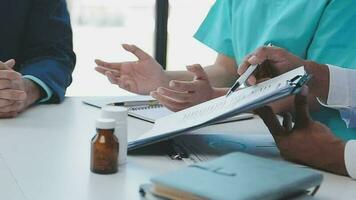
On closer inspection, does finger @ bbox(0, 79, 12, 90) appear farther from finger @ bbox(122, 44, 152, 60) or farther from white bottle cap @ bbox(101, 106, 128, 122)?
white bottle cap @ bbox(101, 106, 128, 122)

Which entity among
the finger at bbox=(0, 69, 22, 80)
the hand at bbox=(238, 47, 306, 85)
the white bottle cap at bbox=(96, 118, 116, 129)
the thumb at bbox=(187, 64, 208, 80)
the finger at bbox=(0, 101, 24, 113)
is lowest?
the finger at bbox=(0, 101, 24, 113)

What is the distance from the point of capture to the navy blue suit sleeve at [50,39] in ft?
4.89

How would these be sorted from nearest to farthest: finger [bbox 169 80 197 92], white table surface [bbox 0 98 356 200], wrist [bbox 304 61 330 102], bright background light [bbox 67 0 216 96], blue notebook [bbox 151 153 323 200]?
blue notebook [bbox 151 153 323 200] → white table surface [bbox 0 98 356 200] → wrist [bbox 304 61 330 102] → finger [bbox 169 80 197 92] → bright background light [bbox 67 0 216 96]

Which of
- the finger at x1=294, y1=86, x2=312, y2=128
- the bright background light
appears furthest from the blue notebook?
the bright background light

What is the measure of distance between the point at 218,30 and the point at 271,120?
0.73 meters

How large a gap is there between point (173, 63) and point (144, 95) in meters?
1.46

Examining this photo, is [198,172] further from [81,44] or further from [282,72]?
[81,44]

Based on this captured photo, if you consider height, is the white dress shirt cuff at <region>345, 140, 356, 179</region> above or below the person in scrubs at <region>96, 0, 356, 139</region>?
below

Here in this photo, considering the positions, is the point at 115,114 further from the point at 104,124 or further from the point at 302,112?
the point at 302,112

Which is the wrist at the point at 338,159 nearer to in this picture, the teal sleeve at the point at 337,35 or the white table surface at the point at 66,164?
the white table surface at the point at 66,164

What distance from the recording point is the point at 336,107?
115 centimetres

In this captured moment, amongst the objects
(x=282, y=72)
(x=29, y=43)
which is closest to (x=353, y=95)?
(x=282, y=72)

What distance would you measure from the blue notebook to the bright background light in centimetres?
214

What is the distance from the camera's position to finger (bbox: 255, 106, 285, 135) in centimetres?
96
